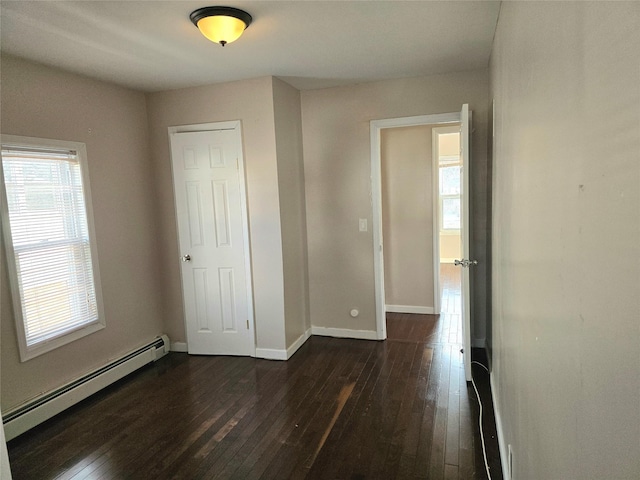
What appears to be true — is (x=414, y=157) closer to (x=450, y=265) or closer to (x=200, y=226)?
(x=200, y=226)

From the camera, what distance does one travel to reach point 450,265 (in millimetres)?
8086

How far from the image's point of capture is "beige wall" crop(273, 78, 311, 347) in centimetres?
369

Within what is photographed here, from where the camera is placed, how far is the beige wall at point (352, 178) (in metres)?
3.66

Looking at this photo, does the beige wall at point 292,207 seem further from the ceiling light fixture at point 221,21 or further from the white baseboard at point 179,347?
the ceiling light fixture at point 221,21

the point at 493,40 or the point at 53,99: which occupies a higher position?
the point at 493,40

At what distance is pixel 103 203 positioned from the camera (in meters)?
3.42

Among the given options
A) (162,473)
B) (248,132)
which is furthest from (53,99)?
(162,473)

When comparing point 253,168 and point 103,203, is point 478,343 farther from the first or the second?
point 103,203

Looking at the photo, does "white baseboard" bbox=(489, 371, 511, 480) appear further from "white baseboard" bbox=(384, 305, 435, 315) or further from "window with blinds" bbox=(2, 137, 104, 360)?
"window with blinds" bbox=(2, 137, 104, 360)

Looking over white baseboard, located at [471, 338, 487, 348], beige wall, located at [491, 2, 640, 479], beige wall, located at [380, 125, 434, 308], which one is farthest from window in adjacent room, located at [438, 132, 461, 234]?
beige wall, located at [491, 2, 640, 479]

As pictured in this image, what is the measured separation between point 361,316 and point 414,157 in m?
1.91

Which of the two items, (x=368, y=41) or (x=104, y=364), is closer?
(x=368, y=41)

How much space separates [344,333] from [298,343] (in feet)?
1.69

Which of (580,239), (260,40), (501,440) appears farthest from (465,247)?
(580,239)
